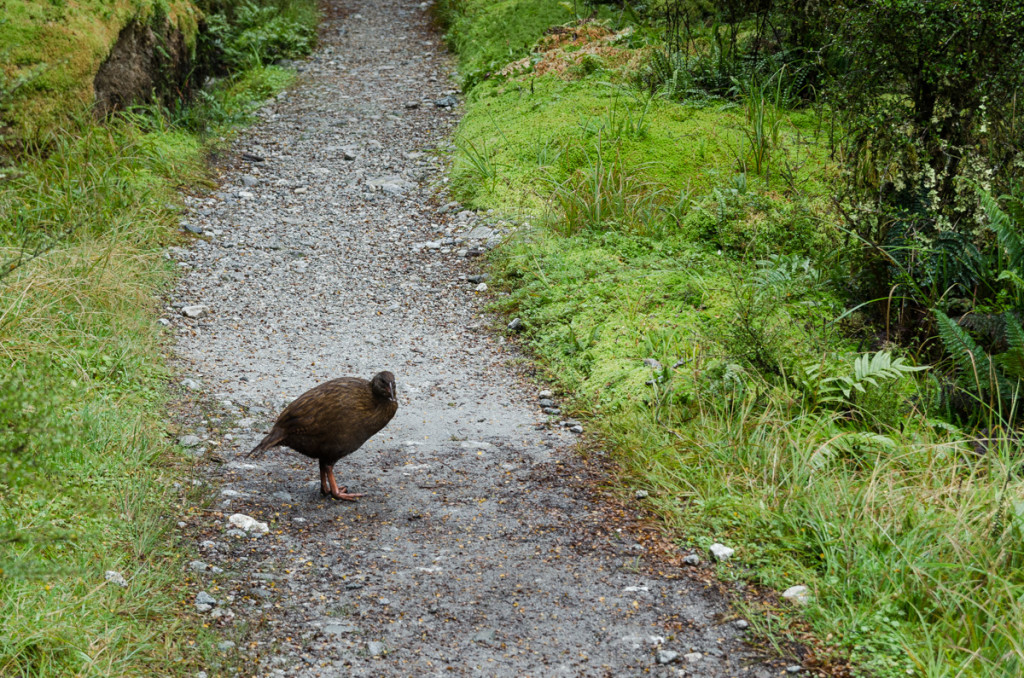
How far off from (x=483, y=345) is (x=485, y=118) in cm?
408

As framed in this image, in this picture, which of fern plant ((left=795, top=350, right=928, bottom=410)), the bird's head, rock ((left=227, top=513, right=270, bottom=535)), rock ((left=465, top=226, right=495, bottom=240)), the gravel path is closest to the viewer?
the gravel path

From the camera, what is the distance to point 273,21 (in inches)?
492

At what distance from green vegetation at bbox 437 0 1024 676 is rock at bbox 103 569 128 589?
7.91ft

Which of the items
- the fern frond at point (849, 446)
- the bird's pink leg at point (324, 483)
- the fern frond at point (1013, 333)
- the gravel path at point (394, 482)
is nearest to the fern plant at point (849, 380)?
the fern frond at point (849, 446)

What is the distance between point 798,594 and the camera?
3.88 meters

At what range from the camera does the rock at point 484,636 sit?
12.0 ft

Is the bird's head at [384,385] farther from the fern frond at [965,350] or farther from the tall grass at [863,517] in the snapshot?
the fern frond at [965,350]

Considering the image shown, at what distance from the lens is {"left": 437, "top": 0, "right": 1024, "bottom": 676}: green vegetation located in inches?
152

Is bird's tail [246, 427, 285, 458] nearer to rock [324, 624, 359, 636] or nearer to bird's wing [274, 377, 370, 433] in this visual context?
bird's wing [274, 377, 370, 433]

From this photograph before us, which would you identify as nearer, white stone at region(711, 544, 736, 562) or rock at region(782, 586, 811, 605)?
rock at region(782, 586, 811, 605)

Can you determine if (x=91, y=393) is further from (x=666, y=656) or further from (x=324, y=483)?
(x=666, y=656)

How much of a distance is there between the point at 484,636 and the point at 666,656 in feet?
2.30

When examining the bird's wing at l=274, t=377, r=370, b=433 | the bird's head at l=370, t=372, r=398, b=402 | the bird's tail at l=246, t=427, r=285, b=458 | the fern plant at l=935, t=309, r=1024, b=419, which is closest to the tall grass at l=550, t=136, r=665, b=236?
the fern plant at l=935, t=309, r=1024, b=419

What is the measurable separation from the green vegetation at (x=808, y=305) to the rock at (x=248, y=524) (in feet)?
6.01
